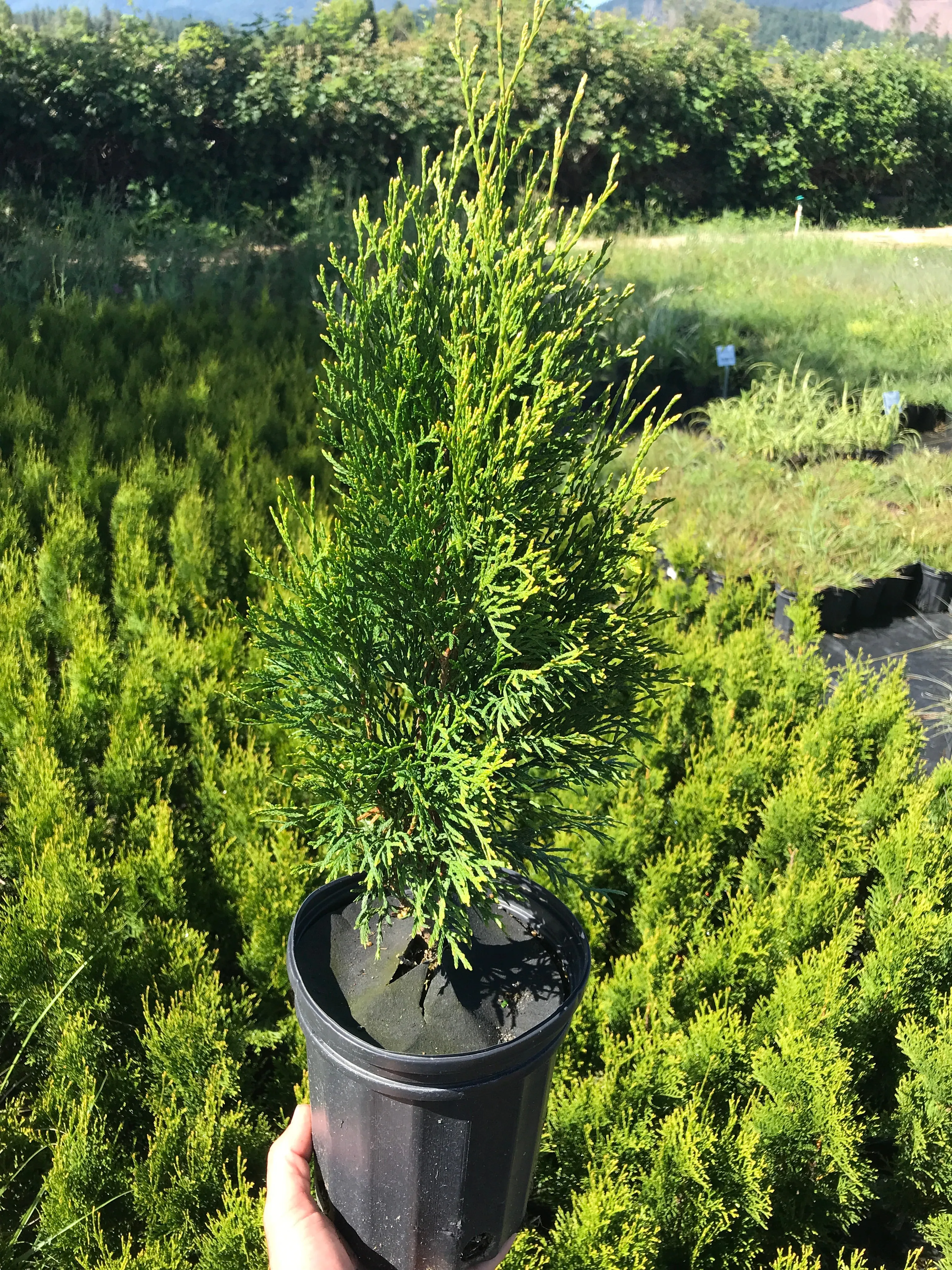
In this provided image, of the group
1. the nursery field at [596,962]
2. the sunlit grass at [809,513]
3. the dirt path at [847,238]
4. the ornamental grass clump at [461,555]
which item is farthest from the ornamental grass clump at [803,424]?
the dirt path at [847,238]

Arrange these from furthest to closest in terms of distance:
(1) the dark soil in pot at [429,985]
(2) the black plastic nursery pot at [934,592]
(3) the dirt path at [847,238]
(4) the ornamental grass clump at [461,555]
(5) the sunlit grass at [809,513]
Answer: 1. (3) the dirt path at [847,238]
2. (2) the black plastic nursery pot at [934,592]
3. (5) the sunlit grass at [809,513]
4. (1) the dark soil in pot at [429,985]
5. (4) the ornamental grass clump at [461,555]

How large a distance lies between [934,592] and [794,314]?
5402 millimetres

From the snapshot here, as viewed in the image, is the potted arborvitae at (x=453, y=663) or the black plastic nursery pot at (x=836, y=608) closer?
the potted arborvitae at (x=453, y=663)

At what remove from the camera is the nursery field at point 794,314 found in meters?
8.55

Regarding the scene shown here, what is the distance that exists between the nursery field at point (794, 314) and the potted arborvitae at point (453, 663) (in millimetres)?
6925

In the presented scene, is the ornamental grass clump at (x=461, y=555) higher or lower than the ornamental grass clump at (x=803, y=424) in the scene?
higher

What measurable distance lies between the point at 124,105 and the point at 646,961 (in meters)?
13.0

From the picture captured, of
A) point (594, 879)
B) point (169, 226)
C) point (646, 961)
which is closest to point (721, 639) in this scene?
point (594, 879)

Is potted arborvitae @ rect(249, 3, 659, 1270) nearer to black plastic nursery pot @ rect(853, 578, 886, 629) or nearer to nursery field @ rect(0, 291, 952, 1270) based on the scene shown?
nursery field @ rect(0, 291, 952, 1270)

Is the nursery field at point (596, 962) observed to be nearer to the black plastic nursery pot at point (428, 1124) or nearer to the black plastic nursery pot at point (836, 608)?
the black plastic nursery pot at point (428, 1124)

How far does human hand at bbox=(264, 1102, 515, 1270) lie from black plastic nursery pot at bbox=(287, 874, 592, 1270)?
0.03 metres

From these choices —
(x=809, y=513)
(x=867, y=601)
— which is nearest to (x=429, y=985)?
(x=867, y=601)

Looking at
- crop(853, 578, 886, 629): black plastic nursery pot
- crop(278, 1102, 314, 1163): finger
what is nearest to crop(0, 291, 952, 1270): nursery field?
crop(278, 1102, 314, 1163): finger

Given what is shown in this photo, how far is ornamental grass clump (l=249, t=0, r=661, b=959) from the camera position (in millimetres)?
1097
